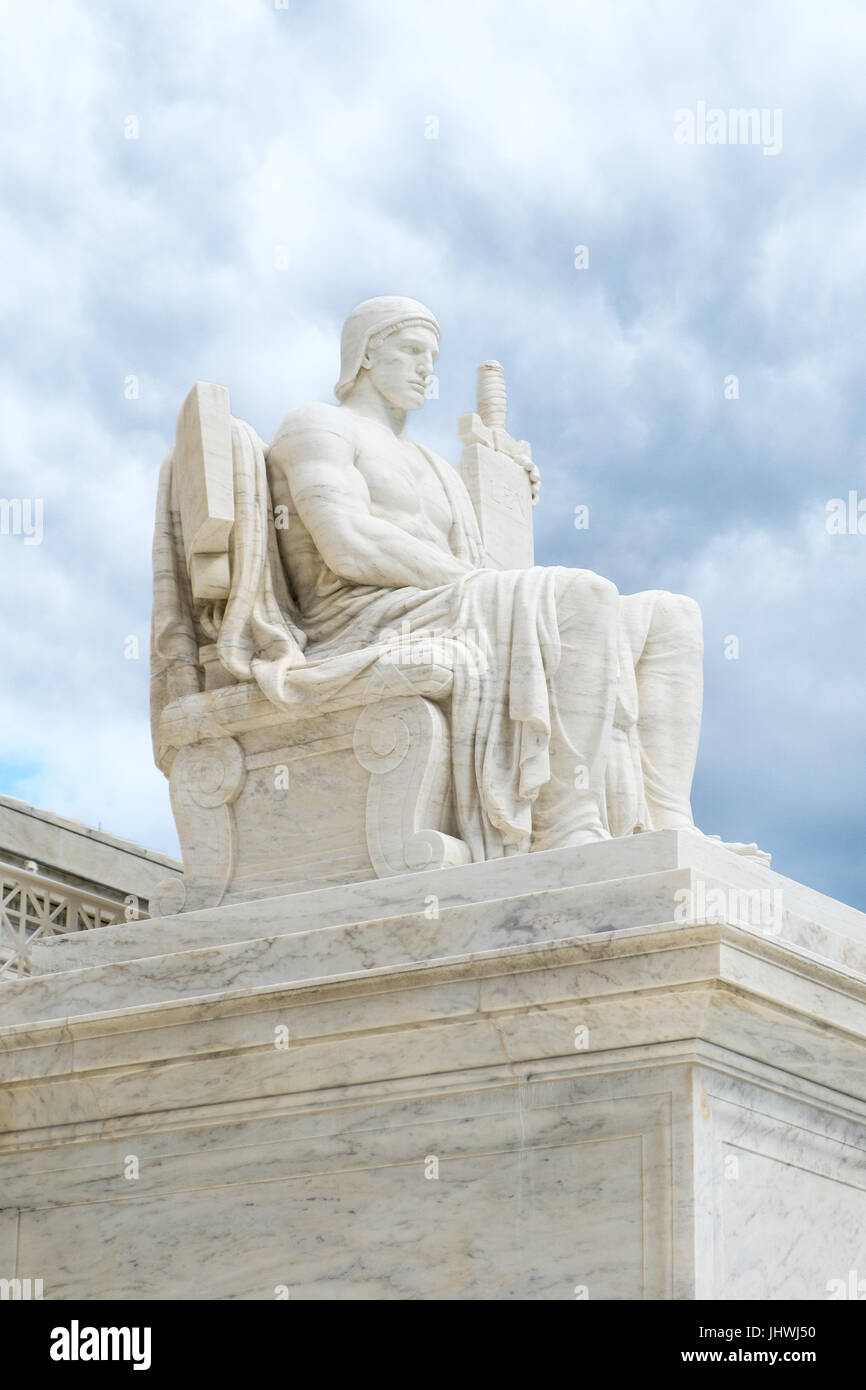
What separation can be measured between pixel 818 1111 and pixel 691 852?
905 millimetres

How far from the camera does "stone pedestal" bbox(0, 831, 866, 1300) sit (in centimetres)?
618

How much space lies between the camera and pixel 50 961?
7.70 m

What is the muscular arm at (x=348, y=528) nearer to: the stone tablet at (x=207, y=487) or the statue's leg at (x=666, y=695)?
the stone tablet at (x=207, y=487)

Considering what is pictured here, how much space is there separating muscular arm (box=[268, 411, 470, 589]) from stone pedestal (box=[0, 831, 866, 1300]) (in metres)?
1.27

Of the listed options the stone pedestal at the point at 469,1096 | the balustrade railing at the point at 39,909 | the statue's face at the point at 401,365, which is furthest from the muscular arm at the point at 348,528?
the balustrade railing at the point at 39,909

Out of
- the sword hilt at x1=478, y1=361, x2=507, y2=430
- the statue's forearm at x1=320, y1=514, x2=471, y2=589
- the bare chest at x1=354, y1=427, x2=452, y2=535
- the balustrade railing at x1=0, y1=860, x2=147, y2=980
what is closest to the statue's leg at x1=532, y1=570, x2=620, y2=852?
the statue's forearm at x1=320, y1=514, x2=471, y2=589

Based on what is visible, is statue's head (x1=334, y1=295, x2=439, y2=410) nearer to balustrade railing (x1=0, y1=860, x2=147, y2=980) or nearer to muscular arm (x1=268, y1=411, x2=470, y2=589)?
muscular arm (x1=268, y1=411, x2=470, y2=589)

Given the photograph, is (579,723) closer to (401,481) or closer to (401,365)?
(401,481)

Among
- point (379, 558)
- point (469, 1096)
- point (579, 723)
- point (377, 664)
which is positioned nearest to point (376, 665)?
point (377, 664)

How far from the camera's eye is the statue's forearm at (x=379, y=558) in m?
7.68

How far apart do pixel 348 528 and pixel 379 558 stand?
0.16 m

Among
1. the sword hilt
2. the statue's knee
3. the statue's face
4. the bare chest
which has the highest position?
the sword hilt
